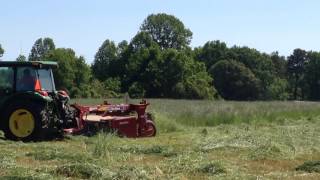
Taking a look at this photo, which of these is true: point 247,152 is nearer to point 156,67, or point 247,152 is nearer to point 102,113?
point 102,113

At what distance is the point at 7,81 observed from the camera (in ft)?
51.0

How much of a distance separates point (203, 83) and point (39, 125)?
63718 millimetres

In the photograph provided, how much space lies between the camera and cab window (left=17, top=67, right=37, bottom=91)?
611 inches

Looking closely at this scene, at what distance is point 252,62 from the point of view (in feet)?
323

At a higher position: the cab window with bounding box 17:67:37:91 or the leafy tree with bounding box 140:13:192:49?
the leafy tree with bounding box 140:13:192:49

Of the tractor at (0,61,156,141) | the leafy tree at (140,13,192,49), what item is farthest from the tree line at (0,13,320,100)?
the tractor at (0,61,156,141)

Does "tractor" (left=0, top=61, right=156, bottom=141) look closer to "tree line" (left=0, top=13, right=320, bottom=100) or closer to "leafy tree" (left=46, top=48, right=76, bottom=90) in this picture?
"tree line" (left=0, top=13, right=320, bottom=100)

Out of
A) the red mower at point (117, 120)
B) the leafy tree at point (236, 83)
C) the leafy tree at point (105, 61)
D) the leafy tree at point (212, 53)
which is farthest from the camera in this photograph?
the leafy tree at point (212, 53)

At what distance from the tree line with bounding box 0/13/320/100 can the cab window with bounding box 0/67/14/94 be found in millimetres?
40970

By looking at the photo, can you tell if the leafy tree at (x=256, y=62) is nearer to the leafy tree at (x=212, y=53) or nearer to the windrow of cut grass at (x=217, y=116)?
the leafy tree at (x=212, y=53)

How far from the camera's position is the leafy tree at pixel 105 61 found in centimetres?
8444

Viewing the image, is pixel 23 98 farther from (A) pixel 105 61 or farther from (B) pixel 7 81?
(A) pixel 105 61

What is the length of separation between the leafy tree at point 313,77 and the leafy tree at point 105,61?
102 ft

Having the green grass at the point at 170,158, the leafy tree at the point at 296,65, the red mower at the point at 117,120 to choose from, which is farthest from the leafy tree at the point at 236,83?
the red mower at the point at 117,120
